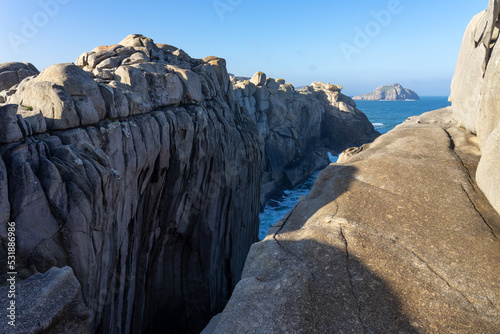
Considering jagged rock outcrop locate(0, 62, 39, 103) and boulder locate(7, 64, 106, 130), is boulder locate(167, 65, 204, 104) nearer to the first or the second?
boulder locate(7, 64, 106, 130)

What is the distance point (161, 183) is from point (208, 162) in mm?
4432

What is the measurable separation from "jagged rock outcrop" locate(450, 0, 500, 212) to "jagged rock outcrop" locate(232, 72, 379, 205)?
32.2 meters

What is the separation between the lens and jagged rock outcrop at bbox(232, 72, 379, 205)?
6028cm

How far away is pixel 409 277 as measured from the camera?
27.0 feet

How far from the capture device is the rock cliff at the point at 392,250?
721 centimetres

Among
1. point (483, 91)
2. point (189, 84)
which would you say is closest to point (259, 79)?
point (189, 84)

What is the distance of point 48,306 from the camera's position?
22.7 feet

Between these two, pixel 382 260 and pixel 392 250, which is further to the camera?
pixel 392 250

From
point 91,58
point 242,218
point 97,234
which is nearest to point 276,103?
point 242,218

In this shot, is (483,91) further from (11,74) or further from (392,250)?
(11,74)

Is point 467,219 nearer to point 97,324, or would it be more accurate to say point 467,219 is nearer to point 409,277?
point 409,277


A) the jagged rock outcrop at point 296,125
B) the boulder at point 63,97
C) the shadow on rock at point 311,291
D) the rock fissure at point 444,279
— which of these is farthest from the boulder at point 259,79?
the rock fissure at point 444,279

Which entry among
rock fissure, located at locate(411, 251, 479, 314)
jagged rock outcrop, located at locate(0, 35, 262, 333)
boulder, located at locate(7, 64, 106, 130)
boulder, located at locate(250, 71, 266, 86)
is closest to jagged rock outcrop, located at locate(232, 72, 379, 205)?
boulder, located at locate(250, 71, 266, 86)

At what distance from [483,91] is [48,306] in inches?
691
